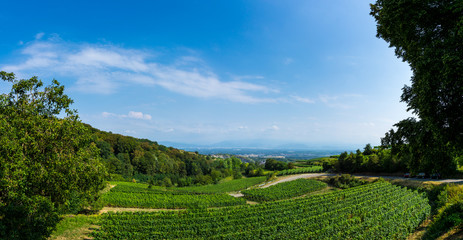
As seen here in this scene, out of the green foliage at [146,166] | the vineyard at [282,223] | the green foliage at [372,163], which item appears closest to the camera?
the vineyard at [282,223]

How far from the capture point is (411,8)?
9.62 meters

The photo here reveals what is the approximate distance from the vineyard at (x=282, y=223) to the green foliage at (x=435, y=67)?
961 centimetres

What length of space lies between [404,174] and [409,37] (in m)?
47.0

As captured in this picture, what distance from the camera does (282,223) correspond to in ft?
63.5

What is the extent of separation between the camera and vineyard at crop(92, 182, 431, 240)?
17.6 metres

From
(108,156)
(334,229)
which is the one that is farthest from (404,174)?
(108,156)

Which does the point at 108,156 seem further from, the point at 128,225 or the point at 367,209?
the point at 367,209

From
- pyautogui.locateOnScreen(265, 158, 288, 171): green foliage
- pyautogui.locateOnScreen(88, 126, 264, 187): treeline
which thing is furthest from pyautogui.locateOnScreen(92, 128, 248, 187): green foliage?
pyautogui.locateOnScreen(265, 158, 288, 171): green foliage

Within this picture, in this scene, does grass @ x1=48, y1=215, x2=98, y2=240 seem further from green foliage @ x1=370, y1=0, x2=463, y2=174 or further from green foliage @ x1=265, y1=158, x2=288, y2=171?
green foliage @ x1=265, y1=158, x2=288, y2=171

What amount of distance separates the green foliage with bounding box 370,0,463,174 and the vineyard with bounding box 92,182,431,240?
9.61 metres

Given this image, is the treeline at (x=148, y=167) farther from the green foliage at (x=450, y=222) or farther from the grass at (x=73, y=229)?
the green foliage at (x=450, y=222)

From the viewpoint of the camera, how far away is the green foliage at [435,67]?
8.19 meters

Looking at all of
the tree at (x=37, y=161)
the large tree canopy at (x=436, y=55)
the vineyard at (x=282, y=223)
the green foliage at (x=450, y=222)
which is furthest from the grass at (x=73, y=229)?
the green foliage at (x=450, y=222)

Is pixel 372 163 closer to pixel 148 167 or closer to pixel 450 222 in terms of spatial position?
pixel 450 222
